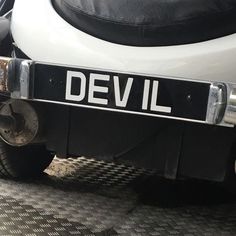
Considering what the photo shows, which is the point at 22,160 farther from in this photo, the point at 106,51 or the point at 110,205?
the point at 106,51

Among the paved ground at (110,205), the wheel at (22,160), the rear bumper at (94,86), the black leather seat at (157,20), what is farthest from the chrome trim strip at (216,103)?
the wheel at (22,160)

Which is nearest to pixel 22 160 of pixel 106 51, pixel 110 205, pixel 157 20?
pixel 110 205

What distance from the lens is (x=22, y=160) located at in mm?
2678

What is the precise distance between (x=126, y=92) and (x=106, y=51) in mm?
192

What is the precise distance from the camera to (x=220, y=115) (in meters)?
1.73

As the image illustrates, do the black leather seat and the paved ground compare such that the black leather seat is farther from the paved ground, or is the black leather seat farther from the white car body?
the paved ground

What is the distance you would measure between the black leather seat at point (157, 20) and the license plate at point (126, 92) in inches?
6.2

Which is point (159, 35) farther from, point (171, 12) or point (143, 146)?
point (143, 146)

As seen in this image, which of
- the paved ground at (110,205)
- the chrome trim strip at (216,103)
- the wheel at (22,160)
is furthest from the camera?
the wheel at (22,160)

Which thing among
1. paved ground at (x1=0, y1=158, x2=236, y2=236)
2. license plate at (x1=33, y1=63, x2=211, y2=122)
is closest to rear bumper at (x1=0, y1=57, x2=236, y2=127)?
license plate at (x1=33, y1=63, x2=211, y2=122)

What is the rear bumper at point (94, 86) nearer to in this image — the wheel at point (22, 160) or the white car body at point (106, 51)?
the white car body at point (106, 51)

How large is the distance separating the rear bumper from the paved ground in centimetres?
55

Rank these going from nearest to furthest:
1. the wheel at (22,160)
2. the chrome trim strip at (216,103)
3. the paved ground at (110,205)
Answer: the chrome trim strip at (216,103), the paved ground at (110,205), the wheel at (22,160)

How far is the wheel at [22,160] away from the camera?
8.54 ft
